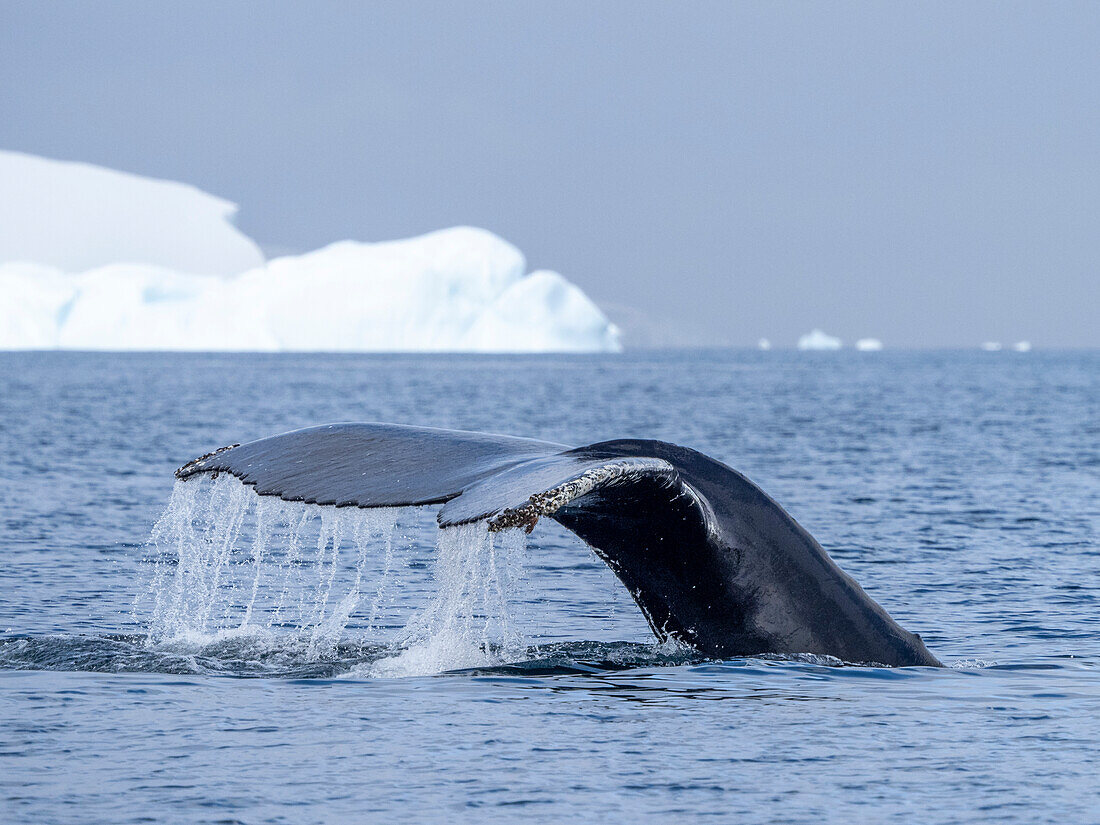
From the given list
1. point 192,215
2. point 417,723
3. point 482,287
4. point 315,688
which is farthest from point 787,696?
point 192,215

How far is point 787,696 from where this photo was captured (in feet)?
20.9

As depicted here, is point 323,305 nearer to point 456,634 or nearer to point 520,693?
point 456,634

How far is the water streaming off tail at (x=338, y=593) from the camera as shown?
6012 millimetres

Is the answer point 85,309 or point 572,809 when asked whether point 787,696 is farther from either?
point 85,309

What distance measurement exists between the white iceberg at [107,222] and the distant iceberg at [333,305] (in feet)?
41.3

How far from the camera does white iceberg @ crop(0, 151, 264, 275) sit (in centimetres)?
10744

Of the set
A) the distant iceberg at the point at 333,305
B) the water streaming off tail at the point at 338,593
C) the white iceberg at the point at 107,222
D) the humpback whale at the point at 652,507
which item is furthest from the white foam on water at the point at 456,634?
the white iceberg at the point at 107,222

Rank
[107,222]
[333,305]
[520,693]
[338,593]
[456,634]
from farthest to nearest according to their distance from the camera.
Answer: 1. [107,222]
2. [333,305]
3. [338,593]
4. [456,634]
5. [520,693]

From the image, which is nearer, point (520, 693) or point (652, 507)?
point (652, 507)

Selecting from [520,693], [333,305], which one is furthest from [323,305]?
[520,693]

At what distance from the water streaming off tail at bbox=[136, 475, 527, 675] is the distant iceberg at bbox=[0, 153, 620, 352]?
246ft

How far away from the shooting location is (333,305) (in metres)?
89.8

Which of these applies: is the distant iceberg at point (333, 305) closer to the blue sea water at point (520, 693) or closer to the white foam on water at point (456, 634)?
the blue sea water at point (520, 693)

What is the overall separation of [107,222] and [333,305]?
30.2 meters
